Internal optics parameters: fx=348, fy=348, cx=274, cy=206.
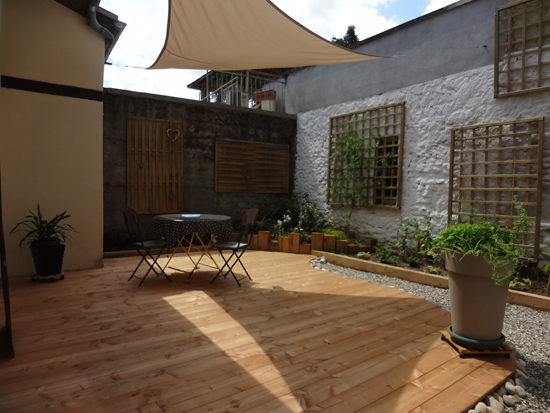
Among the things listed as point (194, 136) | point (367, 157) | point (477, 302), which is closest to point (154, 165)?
point (194, 136)

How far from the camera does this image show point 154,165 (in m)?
6.43

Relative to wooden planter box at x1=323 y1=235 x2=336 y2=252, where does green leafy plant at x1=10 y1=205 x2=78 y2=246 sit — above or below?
above

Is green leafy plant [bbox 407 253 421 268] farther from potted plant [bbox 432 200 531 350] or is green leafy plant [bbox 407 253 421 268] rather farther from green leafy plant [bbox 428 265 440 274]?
potted plant [bbox 432 200 531 350]

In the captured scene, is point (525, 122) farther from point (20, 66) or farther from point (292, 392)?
point (20, 66)

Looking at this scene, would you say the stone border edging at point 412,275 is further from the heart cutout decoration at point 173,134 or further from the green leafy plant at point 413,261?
the heart cutout decoration at point 173,134

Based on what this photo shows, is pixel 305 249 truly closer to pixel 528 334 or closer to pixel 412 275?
pixel 412 275

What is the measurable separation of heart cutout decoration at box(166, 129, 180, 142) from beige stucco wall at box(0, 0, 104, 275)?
5.90ft

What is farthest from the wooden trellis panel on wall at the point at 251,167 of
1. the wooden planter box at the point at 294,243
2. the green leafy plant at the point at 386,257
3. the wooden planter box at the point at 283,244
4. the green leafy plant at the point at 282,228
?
the green leafy plant at the point at 386,257

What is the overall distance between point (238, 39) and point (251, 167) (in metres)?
4.00

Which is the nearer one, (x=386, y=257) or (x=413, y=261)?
(x=413, y=261)

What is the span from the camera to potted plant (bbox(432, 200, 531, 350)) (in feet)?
7.45

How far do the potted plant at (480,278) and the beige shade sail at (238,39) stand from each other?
227cm

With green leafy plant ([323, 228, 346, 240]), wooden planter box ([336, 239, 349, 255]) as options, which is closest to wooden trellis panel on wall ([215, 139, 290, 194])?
green leafy plant ([323, 228, 346, 240])

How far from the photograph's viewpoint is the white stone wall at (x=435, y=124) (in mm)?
4391
